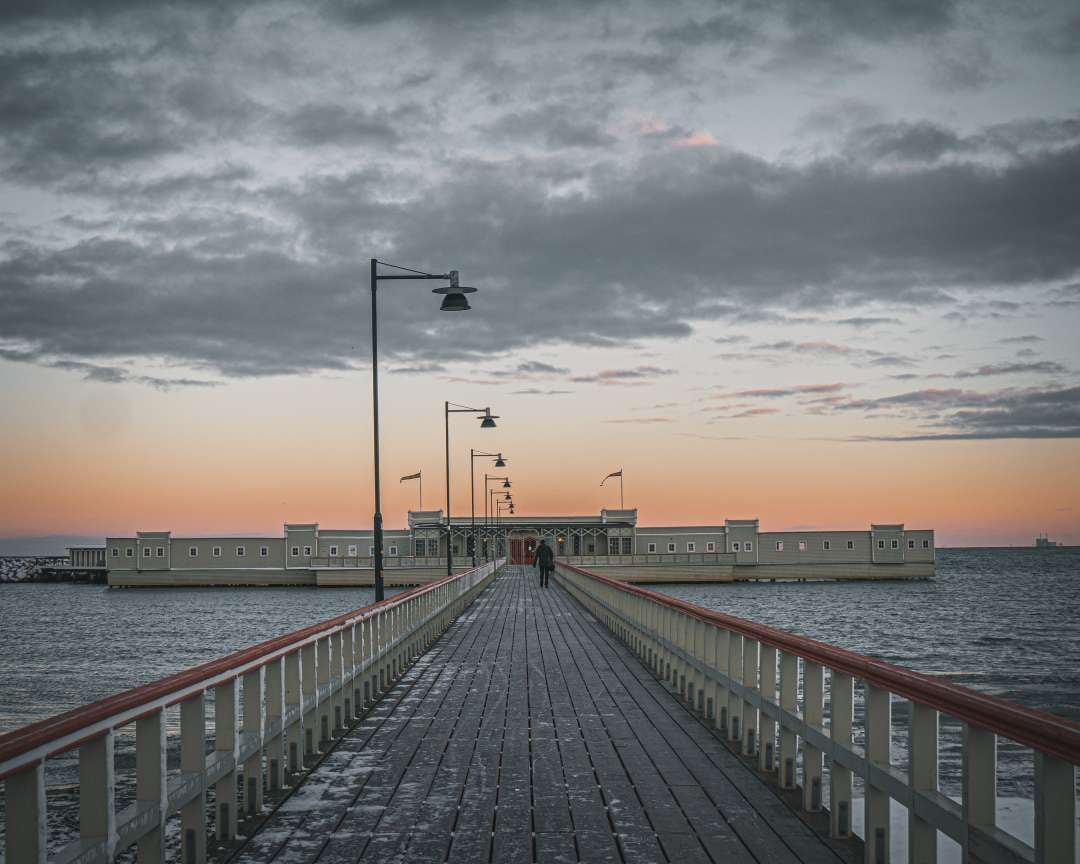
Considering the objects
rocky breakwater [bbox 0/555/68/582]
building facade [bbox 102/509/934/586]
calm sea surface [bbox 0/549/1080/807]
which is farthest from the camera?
rocky breakwater [bbox 0/555/68/582]

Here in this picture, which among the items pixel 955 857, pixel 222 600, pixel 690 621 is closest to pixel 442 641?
pixel 690 621

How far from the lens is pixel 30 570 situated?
506ft

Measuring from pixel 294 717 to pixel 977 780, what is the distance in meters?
5.28

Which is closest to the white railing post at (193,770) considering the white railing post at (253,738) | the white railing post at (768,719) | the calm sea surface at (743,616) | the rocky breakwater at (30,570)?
the white railing post at (253,738)

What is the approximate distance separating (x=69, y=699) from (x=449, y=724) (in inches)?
992

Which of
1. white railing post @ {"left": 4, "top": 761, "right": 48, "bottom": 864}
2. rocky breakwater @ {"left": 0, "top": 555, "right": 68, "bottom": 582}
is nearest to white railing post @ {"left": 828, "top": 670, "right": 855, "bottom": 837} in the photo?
white railing post @ {"left": 4, "top": 761, "right": 48, "bottom": 864}

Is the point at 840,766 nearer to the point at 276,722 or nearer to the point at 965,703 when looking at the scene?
the point at 965,703

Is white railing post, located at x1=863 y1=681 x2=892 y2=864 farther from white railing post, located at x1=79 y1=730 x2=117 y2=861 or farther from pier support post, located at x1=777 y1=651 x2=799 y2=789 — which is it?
white railing post, located at x1=79 y1=730 x2=117 y2=861

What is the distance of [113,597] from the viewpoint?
96875 millimetres

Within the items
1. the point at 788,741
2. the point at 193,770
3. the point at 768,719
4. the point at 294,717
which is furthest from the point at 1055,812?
the point at 294,717

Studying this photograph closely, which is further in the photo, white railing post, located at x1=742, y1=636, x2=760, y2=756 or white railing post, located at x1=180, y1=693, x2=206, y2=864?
white railing post, located at x1=742, y1=636, x2=760, y2=756

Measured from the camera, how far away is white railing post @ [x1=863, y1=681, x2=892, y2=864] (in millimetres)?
5621

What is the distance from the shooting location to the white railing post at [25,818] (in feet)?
12.6

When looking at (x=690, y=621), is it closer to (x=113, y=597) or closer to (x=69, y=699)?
Answer: (x=69, y=699)
